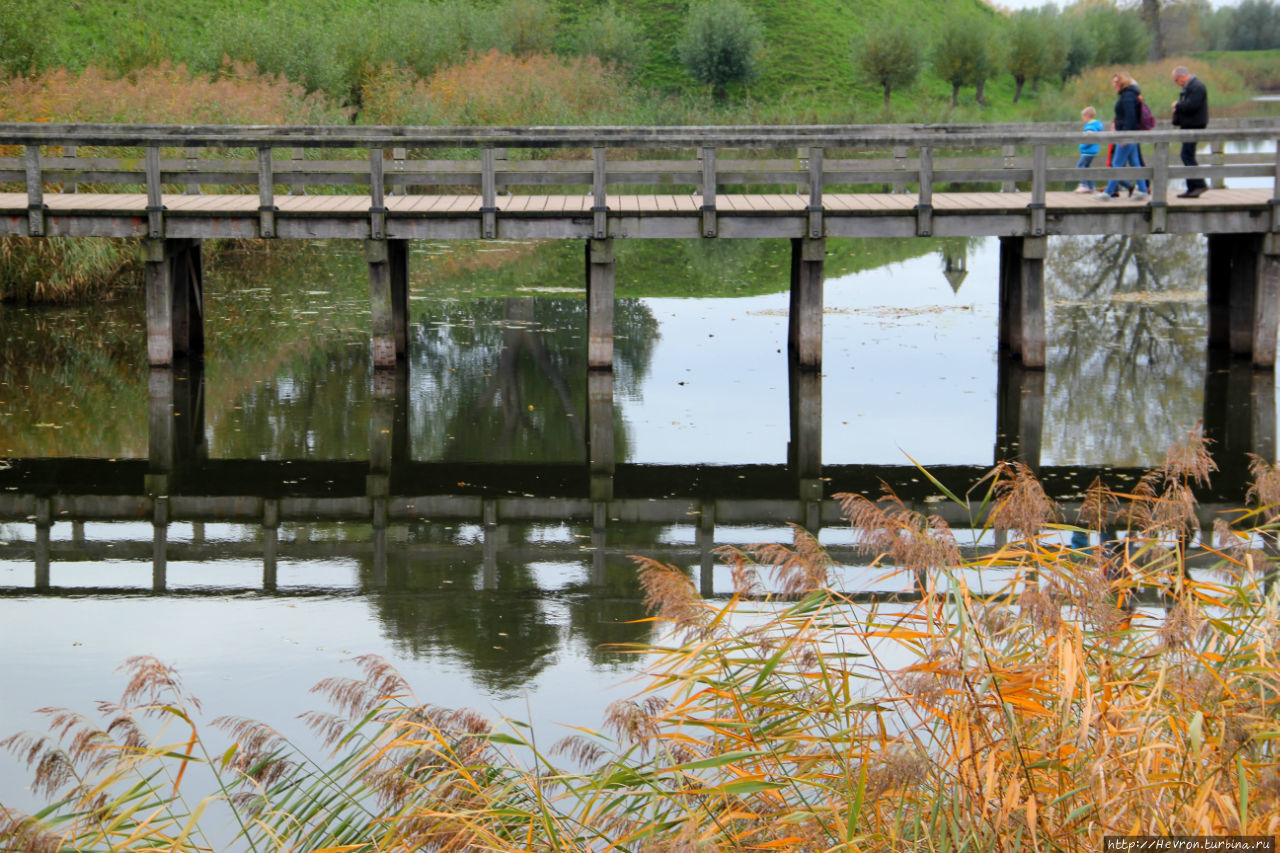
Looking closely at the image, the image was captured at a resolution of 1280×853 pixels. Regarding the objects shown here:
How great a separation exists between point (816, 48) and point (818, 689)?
63.3 metres

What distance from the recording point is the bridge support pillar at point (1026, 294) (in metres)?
15.3

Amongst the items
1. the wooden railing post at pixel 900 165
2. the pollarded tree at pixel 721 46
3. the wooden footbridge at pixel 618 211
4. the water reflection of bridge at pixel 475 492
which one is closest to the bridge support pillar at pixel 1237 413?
the water reflection of bridge at pixel 475 492

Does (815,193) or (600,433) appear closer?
(600,433)

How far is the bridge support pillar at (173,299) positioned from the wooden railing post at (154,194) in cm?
25

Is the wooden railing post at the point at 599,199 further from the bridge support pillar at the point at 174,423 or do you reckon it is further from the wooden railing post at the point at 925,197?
the bridge support pillar at the point at 174,423

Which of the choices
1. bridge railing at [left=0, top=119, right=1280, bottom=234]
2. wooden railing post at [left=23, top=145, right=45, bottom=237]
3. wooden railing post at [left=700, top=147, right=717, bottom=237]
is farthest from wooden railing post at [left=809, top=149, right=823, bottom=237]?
wooden railing post at [left=23, top=145, right=45, bottom=237]

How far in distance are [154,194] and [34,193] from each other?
124cm

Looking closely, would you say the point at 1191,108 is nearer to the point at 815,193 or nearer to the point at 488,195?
the point at 815,193

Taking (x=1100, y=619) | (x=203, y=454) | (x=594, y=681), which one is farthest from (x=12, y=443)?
(x=1100, y=619)

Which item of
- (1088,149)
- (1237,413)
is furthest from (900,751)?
(1088,149)

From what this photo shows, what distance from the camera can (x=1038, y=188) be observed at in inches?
587

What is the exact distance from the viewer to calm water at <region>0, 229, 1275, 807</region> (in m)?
7.74

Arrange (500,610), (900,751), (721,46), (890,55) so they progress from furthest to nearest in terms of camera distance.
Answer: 1. (890,55)
2. (721,46)
3. (500,610)
4. (900,751)

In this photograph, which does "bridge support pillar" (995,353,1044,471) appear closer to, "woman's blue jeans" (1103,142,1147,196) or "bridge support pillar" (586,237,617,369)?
"woman's blue jeans" (1103,142,1147,196)
